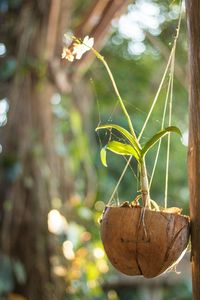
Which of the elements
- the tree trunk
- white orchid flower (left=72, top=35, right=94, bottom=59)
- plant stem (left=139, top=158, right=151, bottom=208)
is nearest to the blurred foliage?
the tree trunk

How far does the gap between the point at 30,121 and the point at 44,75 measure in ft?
0.69

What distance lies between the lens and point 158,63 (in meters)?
4.33

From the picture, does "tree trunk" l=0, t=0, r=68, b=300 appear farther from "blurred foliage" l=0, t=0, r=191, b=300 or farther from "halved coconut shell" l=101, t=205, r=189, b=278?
"halved coconut shell" l=101, t=205, r=189, b=278

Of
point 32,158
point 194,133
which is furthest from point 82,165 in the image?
point 194,133

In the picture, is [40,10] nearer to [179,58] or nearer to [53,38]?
[53,38]

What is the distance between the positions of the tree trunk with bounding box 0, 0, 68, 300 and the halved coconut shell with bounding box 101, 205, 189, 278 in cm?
167

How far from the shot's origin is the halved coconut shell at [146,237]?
757mm

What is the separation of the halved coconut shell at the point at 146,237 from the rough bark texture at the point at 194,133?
22 millimetres

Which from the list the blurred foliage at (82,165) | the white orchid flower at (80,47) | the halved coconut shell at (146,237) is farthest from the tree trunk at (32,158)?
the halved coconut shell at (146,237)

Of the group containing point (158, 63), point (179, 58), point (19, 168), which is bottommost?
point (19, 168)

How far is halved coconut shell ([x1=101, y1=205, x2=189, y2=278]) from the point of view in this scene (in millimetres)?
757

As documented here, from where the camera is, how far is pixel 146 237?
0.76m

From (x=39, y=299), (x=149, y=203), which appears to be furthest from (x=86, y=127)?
(x=149, y=203)

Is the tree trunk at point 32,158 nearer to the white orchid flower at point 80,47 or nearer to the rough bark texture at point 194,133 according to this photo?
the white orchid flower at point 80,47
